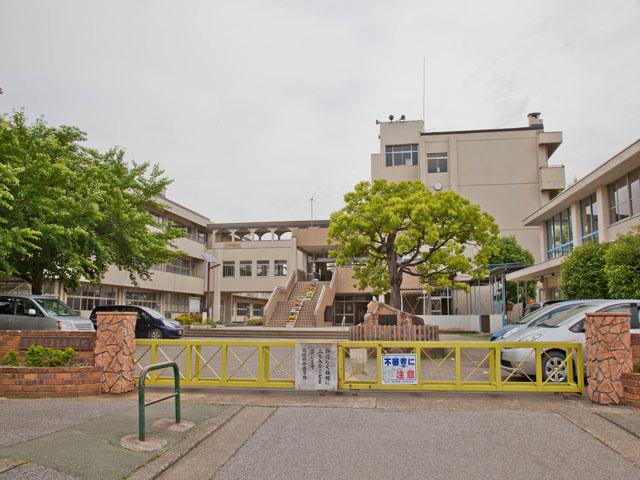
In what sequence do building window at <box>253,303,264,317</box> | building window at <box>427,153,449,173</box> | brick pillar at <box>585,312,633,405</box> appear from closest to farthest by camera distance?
brick pillar at <box>585,312,633,405</box>, building window at <box>427,153,449,173</box>, building window at <box>253,303,264,317</box>

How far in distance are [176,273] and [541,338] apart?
35.1 m

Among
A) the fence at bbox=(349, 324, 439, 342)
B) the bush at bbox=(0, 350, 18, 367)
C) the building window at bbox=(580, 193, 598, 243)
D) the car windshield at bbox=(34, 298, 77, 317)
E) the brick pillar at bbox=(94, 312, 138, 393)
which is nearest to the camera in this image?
the brick pillar at bbox=(94, 312, 138, 393)

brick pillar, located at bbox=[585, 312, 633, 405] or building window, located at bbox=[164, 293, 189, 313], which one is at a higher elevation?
building window, located at bbox=[164, 293, 189, 313]

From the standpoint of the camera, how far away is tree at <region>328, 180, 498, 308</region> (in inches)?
798

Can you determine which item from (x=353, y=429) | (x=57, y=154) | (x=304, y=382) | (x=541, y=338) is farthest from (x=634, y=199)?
(x=57, y=154)

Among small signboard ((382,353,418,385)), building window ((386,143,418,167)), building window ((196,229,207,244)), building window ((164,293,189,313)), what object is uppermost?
building window ((386,143,418,167))

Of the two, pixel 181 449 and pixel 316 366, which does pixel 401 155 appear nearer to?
pixel 316 366

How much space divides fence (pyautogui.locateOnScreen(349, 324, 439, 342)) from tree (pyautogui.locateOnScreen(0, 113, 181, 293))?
9.10 metres

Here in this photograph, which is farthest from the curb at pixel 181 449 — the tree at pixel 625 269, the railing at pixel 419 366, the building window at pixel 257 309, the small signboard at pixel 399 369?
the building window at pixel 257 309

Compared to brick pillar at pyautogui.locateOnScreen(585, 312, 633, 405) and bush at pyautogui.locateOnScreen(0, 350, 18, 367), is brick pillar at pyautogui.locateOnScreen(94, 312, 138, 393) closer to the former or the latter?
bush at pyautogui.locateOnScreen(0, 350, 18, 367)

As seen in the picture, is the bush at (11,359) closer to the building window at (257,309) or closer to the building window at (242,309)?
the building window at (242,309)

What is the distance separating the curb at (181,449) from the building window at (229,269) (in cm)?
3651

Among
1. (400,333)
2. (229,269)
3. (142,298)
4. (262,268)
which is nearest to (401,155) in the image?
(262,268)

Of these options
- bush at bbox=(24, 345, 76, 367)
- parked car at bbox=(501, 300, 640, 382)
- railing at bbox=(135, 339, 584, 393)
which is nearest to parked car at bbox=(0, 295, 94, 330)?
bush at bbox=(24, 345, 76, 367)
